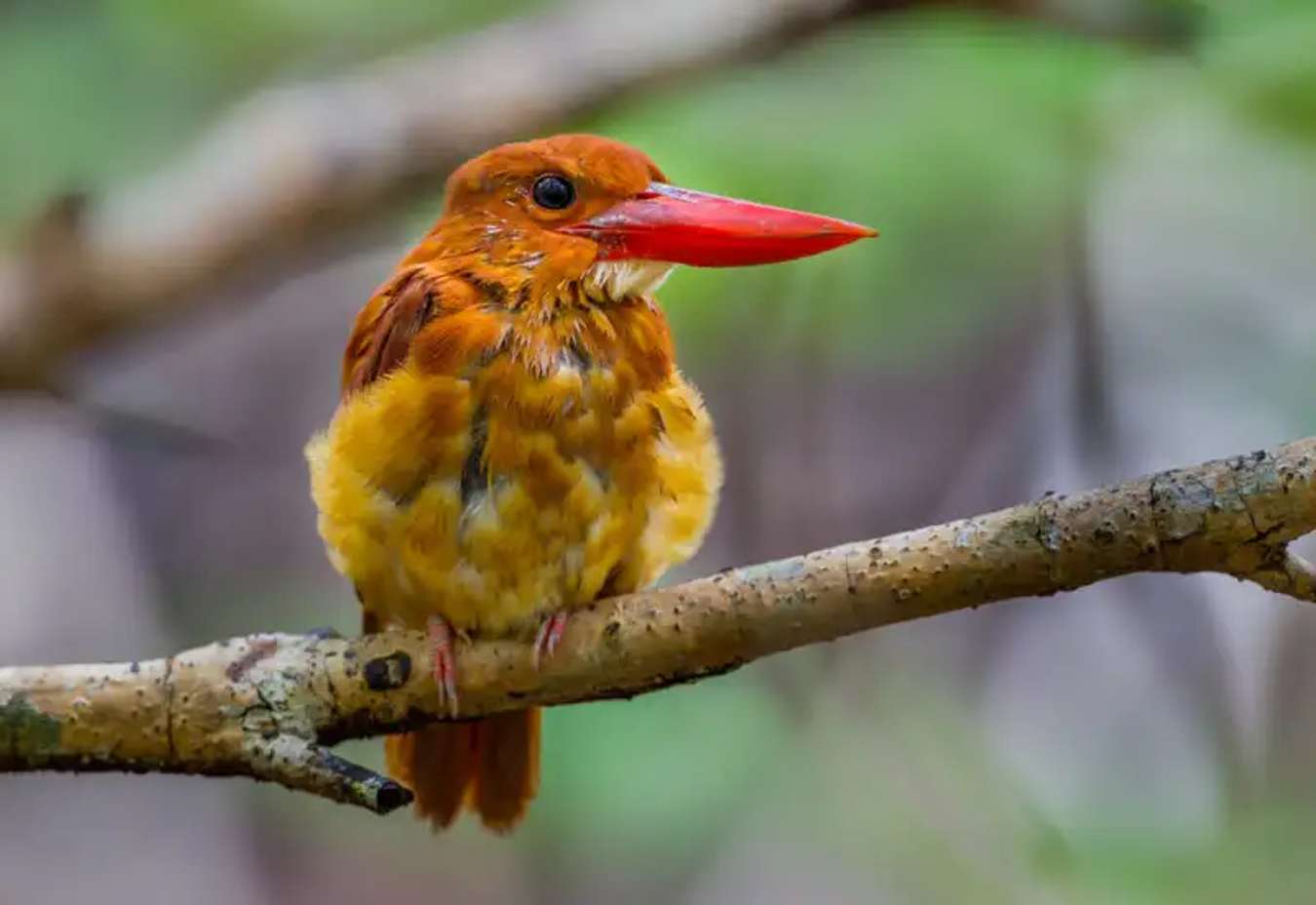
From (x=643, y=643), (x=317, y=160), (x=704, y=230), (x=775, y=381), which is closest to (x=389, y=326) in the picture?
(x=704, y=230)

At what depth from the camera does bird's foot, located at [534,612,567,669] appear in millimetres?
1315

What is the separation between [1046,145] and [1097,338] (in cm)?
30

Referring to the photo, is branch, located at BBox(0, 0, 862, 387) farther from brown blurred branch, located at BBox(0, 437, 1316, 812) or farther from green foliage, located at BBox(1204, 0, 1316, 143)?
brown blurred branch, located at BBox(0, 437, 1316, 812)

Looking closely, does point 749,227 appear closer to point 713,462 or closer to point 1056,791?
point 713,462

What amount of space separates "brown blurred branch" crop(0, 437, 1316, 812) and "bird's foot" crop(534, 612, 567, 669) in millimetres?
11

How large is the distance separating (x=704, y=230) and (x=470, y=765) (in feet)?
2.05

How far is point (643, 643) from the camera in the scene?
1.24 m

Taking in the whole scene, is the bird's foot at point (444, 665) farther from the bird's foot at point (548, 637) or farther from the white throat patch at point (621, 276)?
the white throat patch at point (621, 276)

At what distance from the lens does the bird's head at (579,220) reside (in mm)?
1444

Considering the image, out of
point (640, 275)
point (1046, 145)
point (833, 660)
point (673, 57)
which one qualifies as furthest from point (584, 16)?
point (833, 660)

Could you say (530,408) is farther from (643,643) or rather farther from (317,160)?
(317,160)

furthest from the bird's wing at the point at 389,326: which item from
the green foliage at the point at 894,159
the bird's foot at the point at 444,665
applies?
the green foliage at the point at 894,159

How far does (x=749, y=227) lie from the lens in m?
1.37

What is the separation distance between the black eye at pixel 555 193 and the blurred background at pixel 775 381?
0.35 metres
